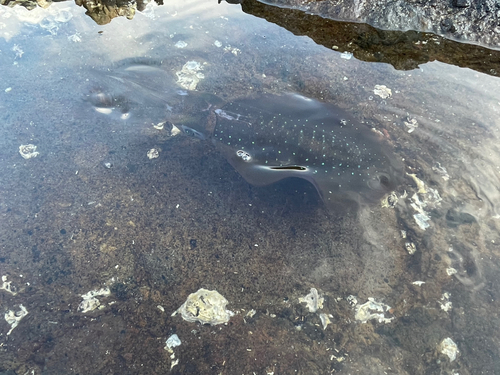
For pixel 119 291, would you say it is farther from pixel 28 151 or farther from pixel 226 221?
pixel 28 151

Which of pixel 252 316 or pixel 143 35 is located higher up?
pixel 143 35

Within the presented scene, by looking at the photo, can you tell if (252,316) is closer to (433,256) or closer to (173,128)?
(433,256)

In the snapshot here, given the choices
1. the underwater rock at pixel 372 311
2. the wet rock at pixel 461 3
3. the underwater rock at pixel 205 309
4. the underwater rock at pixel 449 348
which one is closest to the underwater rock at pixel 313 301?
the underwater rock at pixel 372 311

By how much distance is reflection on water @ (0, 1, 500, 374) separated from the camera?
2.05 meters

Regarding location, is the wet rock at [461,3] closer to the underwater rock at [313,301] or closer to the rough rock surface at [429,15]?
the rough rock surface at [429,15]

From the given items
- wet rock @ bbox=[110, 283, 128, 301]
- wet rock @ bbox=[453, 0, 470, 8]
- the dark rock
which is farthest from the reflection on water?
wet rock @ bbox=[453, 0, 470, 8]

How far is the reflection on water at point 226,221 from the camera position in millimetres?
2051

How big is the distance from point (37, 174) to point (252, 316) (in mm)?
2328

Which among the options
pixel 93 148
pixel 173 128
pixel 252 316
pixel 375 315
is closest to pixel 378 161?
pixel 375 315

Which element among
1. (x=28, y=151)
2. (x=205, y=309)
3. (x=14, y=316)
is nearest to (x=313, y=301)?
(x=205, y=309)

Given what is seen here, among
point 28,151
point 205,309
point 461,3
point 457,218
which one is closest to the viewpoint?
point 205,309

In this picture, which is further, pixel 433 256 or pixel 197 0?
pixel 197 0

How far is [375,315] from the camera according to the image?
7.07 feet

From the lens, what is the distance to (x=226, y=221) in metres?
2.59
